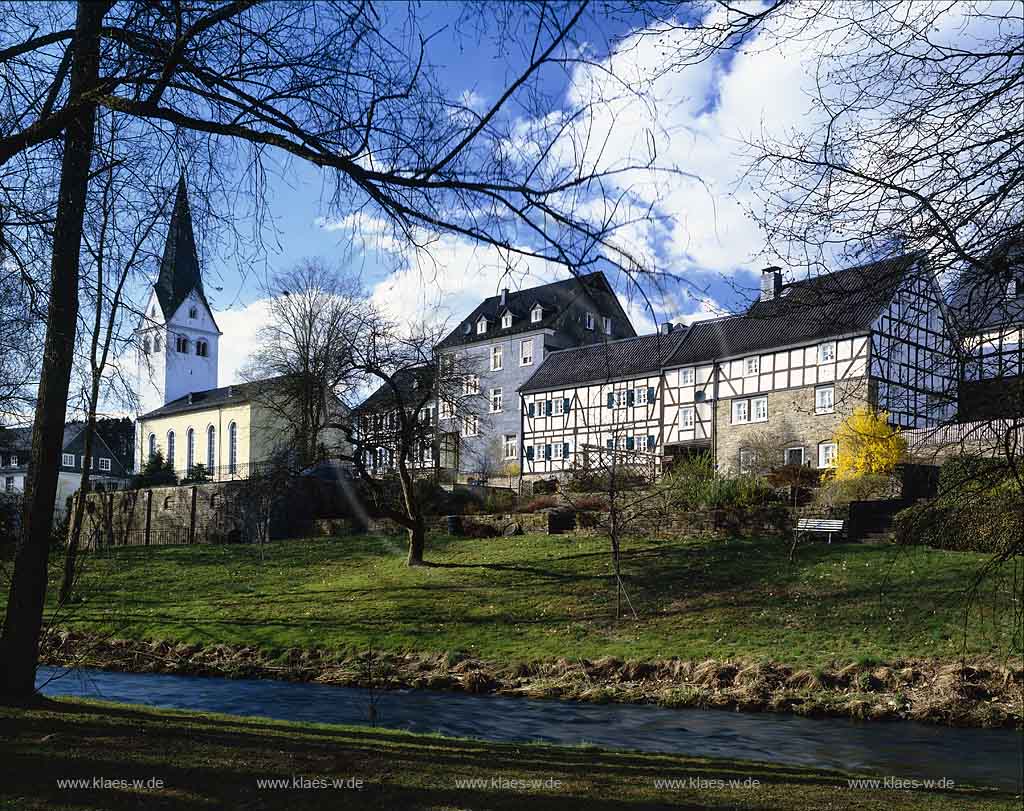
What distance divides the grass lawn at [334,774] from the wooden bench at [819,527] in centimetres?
1730

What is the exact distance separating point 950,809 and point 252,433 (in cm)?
6677

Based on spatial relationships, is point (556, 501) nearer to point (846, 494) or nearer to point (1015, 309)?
point (846, 494)

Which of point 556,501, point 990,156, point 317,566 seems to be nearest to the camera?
point 990,156

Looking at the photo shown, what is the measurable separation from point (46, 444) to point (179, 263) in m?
2.55

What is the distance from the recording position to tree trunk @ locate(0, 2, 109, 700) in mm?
6664

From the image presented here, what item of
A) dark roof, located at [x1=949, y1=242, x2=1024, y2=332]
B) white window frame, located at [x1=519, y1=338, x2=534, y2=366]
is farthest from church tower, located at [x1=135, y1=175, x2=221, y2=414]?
white window frame, located at [x1=519, y1=338, x2=534, y2=366]

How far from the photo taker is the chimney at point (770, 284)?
6680mm

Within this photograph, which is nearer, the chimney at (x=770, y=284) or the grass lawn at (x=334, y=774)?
the grass lawn at (x=334, y=774)

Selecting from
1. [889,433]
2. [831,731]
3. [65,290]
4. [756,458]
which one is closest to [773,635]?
[831,731]

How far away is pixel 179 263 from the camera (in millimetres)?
6965

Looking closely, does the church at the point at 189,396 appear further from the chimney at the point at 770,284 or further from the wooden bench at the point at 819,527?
the wooden bench at the point at 819,527

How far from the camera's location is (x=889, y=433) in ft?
23.8

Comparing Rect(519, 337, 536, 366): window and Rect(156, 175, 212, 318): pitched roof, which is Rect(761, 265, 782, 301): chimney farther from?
Rect(519, 337, 536, 366): window

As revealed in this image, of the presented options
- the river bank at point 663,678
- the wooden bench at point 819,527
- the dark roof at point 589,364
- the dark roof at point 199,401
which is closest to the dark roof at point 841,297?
the river bank at point 663,678
